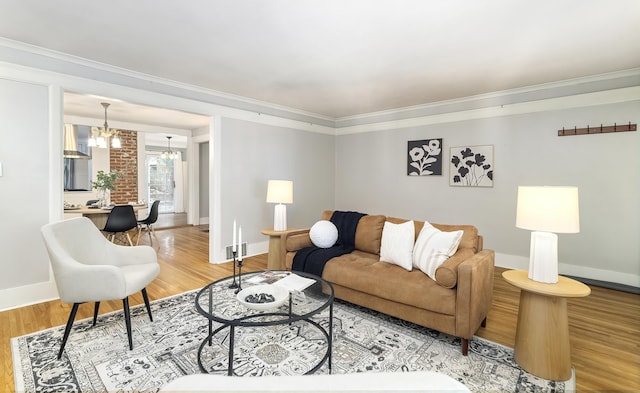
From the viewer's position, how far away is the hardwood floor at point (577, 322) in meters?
1.94

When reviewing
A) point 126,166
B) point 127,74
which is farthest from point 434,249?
point 126,166

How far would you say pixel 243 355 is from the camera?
2.10 metres

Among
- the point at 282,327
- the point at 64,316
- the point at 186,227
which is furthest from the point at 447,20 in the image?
the point at 186,227

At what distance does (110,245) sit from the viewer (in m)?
2.65

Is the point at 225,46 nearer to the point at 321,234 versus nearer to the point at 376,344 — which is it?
the point at 321,234

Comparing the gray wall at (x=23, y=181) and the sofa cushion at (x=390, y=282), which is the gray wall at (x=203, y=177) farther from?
the sofa cushion at (x=390, y=282)

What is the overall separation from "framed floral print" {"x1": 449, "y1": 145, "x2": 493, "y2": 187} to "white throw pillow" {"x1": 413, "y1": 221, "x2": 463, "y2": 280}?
223 cm

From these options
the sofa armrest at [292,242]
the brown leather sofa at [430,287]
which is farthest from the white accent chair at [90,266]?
the brown leather sofa at [430,287]

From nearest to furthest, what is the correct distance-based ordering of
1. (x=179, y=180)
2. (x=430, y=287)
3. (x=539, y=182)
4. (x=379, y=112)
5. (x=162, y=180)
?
(x=430, y=287) → (x=539, y=182) → (x=379, y=112) → (x=179, y=180) → (x=162, y=180)

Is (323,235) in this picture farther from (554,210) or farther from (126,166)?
(126,166)

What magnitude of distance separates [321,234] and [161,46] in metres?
2.33

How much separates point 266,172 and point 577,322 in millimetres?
4154

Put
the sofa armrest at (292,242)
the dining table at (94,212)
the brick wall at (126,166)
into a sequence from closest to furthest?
the sofa armrest at (292,242)
the dining table at (94,212)
the brick wall at (126,166)

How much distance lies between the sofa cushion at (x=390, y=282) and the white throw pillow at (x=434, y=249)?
8cm
